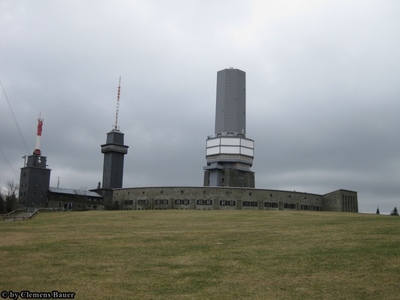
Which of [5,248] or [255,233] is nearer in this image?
[5,248]

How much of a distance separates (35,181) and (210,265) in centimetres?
7995

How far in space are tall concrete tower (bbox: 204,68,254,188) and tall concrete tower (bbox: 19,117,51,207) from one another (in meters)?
39.0

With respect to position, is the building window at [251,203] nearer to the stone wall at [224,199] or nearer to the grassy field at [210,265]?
the stone wall at [224,199]

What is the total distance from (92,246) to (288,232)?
1295cm

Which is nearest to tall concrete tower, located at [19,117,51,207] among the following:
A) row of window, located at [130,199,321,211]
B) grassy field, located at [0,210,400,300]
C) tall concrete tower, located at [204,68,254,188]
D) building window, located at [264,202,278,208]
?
row of window, located at [130,199,321,211]

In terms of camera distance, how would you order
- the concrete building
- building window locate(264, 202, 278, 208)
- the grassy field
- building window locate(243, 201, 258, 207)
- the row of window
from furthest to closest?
the concrete building → building window locate(264, 202, 278, 208) → building window locate(243, 201, 258, 207) → the row of window → the grassy field

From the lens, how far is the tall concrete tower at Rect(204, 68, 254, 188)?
111 m

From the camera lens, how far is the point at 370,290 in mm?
15047

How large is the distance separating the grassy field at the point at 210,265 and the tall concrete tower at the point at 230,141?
82371 millimetres

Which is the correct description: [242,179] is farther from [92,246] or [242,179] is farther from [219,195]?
[92,246]

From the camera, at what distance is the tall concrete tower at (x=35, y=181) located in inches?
3558

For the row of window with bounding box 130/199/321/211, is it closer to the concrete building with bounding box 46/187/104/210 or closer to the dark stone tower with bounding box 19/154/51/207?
the concrete building with bounding box 46/187/104/210

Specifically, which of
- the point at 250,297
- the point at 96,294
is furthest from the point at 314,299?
the point at 96,294

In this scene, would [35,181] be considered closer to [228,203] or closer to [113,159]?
[113,159]
